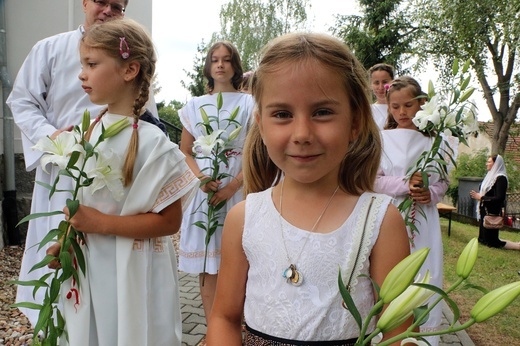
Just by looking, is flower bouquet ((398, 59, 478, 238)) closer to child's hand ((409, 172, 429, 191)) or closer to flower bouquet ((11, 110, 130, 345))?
child's hand ((409, 172, 429, 191))

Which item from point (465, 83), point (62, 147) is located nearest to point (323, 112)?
point (62, 147)

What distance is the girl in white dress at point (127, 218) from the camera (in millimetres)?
2078

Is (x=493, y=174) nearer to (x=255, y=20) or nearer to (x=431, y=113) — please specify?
(x=431, y=113)

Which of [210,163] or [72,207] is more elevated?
[72,207]

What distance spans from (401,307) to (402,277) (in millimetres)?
45

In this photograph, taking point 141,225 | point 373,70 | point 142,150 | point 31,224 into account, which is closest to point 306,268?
point 141,225

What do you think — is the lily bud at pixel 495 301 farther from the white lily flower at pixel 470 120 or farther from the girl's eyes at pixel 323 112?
the white lily flower at pixel 470 120

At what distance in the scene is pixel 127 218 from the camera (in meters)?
2.12

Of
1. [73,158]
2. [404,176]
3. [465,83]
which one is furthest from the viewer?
[404,176]

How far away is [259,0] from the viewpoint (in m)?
30.3

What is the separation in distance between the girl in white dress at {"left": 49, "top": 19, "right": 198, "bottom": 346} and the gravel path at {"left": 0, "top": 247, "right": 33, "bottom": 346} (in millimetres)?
1839

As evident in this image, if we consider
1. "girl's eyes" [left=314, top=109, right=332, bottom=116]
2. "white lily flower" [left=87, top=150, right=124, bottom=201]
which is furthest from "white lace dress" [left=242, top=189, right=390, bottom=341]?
"white lily flower" [left=87, top=150, right=124, bottom=201]

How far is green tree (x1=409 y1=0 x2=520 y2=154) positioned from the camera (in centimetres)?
1524

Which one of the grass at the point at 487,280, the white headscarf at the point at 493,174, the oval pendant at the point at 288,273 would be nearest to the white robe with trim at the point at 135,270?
the oval pendant at the point at 288,273
